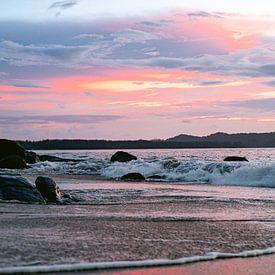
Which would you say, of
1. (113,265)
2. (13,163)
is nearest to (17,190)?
(113,265)

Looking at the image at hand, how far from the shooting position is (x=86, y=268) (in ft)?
20.1

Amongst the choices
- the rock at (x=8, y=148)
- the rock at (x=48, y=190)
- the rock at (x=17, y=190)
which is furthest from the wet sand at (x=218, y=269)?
the rock at (x=8, y=148)

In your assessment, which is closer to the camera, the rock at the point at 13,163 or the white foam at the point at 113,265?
the white foam at the point at 113,265

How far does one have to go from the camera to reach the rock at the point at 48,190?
14672mm

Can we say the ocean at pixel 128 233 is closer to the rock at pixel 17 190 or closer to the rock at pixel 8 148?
the rock at pixel 17 190

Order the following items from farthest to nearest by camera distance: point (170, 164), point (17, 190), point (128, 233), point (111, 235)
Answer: point (170, 164) → point (17, 190) → point (128, 233) → point (111, 235)

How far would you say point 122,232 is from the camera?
8.71 m

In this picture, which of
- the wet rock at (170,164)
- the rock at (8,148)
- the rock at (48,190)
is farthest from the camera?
the rock at (8,148)

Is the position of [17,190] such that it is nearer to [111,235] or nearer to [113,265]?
[111,235]

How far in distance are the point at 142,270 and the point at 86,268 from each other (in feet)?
2.16

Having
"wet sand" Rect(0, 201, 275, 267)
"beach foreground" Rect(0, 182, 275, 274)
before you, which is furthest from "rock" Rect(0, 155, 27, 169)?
"wet sand" Rect(0, 201, 275, 267)

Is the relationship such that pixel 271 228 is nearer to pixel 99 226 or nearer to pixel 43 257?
pixel 99 226

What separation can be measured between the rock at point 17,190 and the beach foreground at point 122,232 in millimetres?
938

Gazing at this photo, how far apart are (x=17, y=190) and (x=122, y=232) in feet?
19.8
